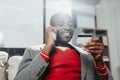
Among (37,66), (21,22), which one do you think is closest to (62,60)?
(37,66)

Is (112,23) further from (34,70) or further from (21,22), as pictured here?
(34,70)

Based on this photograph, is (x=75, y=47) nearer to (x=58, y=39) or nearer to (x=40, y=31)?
(x=58, y=39)

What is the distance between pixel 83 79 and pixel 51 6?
5.15 feet

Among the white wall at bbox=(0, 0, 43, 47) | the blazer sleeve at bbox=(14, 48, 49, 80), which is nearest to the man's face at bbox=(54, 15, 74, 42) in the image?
the blazer sleeve at bbox=(14, 48, 49, 80)

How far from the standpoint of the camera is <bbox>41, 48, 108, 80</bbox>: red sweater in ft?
3.53

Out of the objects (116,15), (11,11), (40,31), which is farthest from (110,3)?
(11,11)

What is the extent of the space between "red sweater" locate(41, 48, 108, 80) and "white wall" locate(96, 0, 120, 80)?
1.94 meters

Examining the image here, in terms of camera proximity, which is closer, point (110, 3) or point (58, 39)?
point (58, 39)

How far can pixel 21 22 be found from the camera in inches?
88.1

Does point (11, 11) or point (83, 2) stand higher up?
point (83, 2)

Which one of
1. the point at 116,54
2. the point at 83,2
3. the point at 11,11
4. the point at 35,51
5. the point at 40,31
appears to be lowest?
the point at 116,54

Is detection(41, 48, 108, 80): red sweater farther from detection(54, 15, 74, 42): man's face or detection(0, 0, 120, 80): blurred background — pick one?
detection(0, 0, 120, 80): blurred background

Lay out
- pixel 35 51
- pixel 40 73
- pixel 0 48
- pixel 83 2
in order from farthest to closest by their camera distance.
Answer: pixel 83 2 → pixel 0 48 → pixel 35 51 → pixel 40 73

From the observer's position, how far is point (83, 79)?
108 centimetres
